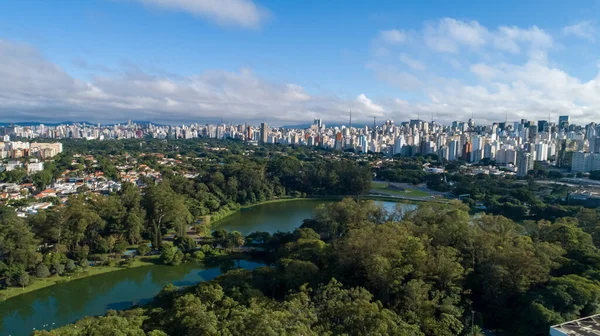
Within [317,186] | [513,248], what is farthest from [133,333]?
[317,186]

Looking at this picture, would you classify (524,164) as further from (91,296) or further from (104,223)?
(91,296)

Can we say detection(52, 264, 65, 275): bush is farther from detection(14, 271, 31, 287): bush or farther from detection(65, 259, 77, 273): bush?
detection(14, 271, 31, 287): bush

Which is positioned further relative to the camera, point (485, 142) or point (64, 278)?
point (485, 142)

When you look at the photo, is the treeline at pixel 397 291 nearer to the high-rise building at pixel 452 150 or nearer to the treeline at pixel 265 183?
the treeline at pixel 265 183

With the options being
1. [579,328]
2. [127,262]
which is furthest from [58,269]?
[579,328]

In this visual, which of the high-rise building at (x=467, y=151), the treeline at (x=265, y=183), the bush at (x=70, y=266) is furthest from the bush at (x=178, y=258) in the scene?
the high-rise building at (x=467, y=151)

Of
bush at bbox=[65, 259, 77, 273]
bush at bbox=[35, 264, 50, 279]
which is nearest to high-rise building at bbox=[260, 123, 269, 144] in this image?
→ bush at bbox=[65, 259, 77, 273]
